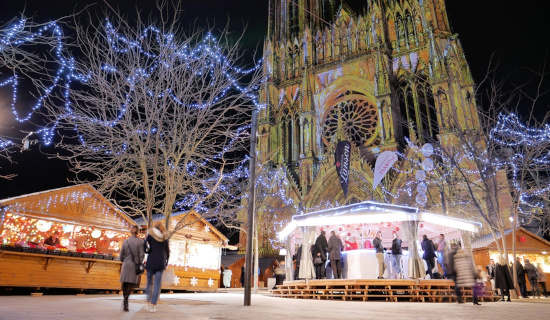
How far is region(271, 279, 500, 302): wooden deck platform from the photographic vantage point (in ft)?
35.7

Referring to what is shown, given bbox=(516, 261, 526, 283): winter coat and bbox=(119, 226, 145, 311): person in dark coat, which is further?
bbox=(516, 261, 526, 283): winter coat

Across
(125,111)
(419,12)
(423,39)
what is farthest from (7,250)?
(419,12)

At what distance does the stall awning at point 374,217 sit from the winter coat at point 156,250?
7.61 m

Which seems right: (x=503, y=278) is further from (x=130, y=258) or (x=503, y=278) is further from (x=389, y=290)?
(x=130, y=258)

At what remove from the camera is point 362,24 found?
35469 millimetres

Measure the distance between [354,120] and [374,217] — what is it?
20.6m

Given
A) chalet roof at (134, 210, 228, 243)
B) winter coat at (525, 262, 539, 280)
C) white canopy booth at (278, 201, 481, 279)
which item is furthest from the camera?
chalet roof at (134, 210, 228, 243)

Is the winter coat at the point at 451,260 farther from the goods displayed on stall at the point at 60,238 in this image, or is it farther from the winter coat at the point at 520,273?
the goods displayed on stall at the point at 60,238

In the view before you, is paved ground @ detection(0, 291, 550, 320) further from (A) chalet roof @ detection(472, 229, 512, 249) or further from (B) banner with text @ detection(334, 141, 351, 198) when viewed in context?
(B) banner with text @ detection(334, 141, 351, 198)

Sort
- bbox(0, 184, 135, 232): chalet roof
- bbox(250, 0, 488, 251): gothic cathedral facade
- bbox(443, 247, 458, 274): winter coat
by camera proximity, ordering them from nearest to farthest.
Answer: bbox(443, 247, 458, 274): winter coat
bbox(0, 184, 135, 232): chalet roof
bbox(250, 0, 488, 251): gothic cathedral facade

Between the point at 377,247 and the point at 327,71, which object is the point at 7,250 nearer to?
the point at 377,247

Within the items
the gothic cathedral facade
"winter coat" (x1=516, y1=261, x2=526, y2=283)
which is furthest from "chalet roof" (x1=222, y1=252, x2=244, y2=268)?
"winter coat" (x1=516, y1=261, x2=526, y2=283)

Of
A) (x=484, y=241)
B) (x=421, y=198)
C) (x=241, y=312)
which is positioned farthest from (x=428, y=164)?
(x=241, y=312)

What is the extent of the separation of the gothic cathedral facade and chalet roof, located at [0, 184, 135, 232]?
13.5 meters
